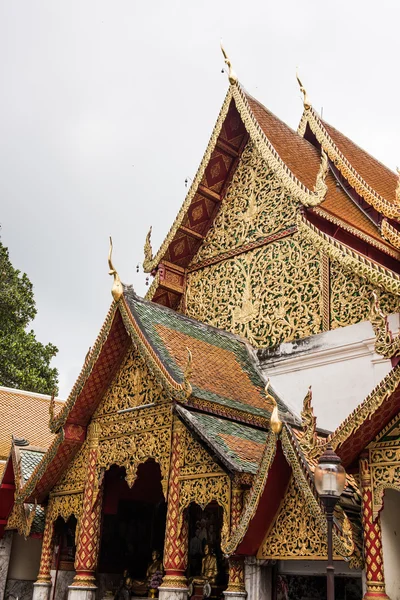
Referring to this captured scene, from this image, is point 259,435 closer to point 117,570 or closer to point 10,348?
point 117,570

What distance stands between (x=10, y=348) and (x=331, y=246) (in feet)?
51.6

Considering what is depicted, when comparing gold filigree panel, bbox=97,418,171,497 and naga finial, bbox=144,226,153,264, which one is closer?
gold filigree panel, bbox=97,418,171,497

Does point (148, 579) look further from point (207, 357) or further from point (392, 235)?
point (392, 235)

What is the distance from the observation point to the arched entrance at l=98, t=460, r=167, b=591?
9531 millimetres

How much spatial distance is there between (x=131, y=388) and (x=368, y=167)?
22.0 feet

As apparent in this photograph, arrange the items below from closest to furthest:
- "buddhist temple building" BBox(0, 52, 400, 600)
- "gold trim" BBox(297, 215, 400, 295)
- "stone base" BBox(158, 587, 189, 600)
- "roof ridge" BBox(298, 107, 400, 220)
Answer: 1. "buddhist temple building" BBox(0, 52, 400, 600)
2. "stone base" BBox(158, 587, 189, 600)
3. "gold trim" BBox(297, 215, 400, 295)
4. "roof ridge" BBox(298, 107, 400, 220)

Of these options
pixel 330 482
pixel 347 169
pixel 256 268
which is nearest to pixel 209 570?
pixel 330 482

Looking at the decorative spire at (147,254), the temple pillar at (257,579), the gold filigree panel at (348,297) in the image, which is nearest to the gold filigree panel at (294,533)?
the temple pillar at (257,579)

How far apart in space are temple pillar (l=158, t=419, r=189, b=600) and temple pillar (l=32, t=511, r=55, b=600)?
7.56 ft

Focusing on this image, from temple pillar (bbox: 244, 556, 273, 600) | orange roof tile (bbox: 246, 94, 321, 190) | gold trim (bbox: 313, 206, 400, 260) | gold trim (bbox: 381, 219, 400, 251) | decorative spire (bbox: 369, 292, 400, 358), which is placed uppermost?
orange roof tile (bbox: 246, 94, 321, 190)

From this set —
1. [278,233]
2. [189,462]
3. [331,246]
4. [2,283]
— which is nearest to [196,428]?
[189,462]

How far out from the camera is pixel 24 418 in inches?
631

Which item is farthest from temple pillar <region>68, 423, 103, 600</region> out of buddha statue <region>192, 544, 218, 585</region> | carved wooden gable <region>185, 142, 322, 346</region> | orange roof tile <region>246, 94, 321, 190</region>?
orange roof tile <region>246, 94, 321, 190</region>

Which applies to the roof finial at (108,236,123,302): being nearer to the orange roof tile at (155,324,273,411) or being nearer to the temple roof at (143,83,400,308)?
the orange roof tile at (155,324,273,411)
